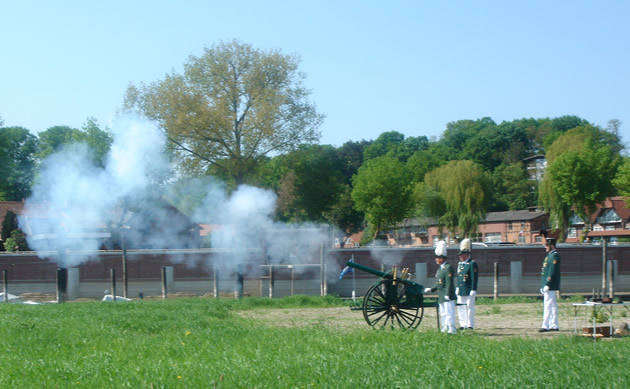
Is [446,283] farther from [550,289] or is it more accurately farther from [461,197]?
[461,197]

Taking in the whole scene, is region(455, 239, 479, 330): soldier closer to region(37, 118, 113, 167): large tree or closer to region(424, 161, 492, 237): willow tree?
region(37, 118, 113, 167): large tree

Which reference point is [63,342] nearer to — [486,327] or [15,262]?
[486,327]

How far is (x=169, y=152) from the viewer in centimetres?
3366

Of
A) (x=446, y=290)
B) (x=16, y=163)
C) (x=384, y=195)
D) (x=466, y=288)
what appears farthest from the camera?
(x=384, y=195)

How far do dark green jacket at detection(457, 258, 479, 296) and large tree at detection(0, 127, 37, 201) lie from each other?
38484 millimetres

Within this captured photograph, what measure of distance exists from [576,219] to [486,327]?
67479 millimetres

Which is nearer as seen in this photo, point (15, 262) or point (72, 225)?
point (72, 225)

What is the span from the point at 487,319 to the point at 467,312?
9.62 ft

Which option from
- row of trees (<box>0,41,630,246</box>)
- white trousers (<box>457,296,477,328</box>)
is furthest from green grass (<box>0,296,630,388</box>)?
row of trees (<box>0,41,630,246</box>)

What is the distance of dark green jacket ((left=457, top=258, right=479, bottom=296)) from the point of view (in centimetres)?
1435

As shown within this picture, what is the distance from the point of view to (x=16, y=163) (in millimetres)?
50438

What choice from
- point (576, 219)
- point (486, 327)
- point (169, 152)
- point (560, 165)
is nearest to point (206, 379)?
point (486, 327)

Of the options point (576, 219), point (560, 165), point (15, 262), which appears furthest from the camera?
point (576, 219)

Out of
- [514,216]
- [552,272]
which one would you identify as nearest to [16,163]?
[552,272]
